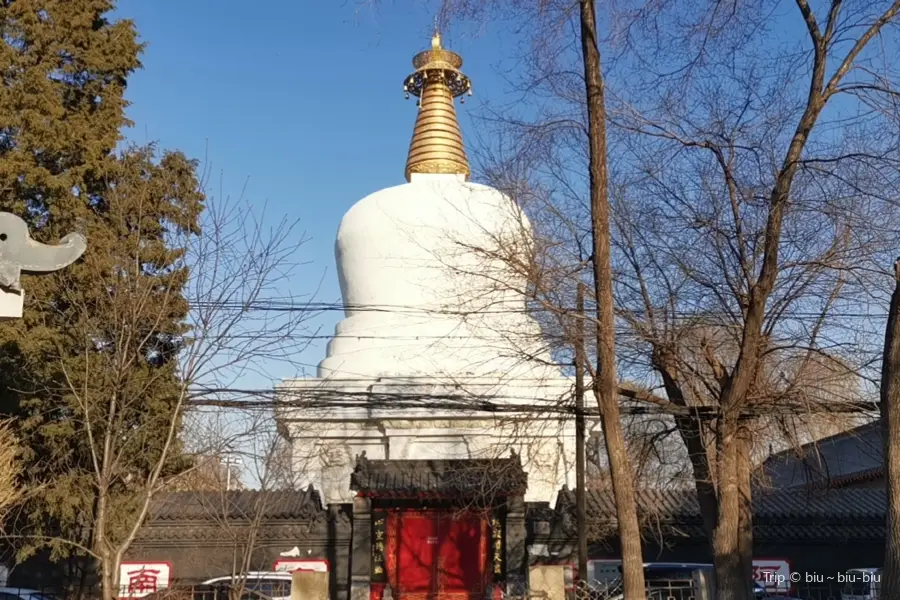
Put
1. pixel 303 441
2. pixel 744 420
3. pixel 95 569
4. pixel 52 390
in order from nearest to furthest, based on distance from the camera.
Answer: pixel 744 420, pixel 52 390, pixel 95 569, pixel 303 441

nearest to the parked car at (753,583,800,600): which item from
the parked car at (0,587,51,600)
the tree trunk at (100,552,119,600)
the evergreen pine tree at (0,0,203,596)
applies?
the evergreen pine tree at (0,0,203,596)

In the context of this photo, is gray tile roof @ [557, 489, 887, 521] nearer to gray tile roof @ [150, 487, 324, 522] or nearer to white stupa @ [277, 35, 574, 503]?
white stupa @ [277, 35, 574, 503]

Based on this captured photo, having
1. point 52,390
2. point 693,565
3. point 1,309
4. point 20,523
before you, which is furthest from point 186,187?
point 693,565

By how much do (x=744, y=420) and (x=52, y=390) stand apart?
7830mm

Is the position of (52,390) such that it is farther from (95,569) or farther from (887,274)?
(887,274)

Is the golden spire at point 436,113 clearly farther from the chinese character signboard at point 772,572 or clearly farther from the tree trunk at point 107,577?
the tree trunk at point 107,577

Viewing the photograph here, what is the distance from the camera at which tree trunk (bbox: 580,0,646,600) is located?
312 inches

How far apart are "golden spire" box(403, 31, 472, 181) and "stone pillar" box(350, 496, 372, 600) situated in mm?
9843

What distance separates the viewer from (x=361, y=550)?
48.4 ft

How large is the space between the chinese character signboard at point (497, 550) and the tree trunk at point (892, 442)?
27.4 ft

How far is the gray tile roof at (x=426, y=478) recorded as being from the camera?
46.7 ft

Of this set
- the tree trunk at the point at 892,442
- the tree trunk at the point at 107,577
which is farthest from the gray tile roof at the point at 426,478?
the tree trunk at the point at 892,442

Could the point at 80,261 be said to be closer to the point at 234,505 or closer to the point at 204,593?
the point at 204,593

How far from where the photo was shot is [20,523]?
12016 mm
